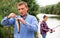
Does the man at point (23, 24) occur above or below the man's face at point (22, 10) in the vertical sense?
below

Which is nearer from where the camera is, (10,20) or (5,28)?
(10,20)

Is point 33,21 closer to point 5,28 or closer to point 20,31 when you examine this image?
point 20,31

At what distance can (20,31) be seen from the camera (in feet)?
14.1

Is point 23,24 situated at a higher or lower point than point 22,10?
lower

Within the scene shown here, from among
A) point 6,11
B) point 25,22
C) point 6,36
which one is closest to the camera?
point 25,22

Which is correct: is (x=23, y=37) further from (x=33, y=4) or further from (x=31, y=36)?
(x=33, y=4)

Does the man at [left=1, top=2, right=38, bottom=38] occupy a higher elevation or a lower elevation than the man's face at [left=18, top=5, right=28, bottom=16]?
lower

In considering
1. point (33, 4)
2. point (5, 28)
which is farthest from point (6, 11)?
point (33, 4)

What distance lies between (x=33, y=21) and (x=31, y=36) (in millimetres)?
254

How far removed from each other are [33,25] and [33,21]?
0.10m

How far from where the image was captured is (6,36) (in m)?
10.1

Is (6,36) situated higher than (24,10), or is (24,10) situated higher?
(24,10)

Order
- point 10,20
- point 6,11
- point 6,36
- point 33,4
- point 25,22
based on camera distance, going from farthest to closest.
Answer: point 33,4
point 6,11
point 6,36
point 10,20
point 25,22

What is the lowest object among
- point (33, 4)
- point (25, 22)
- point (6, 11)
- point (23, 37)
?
point (33, 4)
